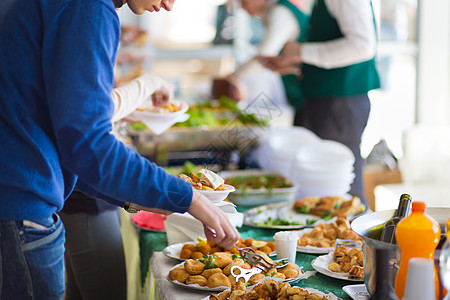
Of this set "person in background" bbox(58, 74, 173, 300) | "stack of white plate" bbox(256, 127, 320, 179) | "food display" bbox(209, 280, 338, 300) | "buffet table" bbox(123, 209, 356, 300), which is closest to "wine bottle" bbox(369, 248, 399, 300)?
"food display" bbox(209, 280, 338, 300)

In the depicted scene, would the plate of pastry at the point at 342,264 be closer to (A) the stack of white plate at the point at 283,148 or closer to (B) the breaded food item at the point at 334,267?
→ (B) the breaded food item at the point at 334,267

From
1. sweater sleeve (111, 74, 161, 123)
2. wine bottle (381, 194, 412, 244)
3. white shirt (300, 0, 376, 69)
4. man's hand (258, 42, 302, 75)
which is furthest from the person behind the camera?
man's hand (258, 42, 302, 75)

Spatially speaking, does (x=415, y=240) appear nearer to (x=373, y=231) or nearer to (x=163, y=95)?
(x=373, y=231)

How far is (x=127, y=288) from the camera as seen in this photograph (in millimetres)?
1834

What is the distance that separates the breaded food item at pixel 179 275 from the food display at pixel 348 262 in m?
0.32

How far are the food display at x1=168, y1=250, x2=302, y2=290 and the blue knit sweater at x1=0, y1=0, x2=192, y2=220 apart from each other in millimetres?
253

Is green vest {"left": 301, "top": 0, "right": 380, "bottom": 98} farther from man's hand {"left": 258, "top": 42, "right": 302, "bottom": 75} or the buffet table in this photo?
the buffet table

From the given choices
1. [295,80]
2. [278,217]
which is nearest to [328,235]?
[278,217]

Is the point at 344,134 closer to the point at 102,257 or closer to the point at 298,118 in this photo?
the point at 298,118

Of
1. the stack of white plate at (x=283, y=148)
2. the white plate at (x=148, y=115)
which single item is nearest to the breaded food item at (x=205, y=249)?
the white plate at (x=148, y=115)

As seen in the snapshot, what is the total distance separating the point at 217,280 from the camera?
112 centimetres

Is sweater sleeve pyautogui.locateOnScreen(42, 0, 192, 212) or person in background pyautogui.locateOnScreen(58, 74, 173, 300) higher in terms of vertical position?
sweater sleeve pyautogui.locateOnScreen(42, 0, 192, 212)

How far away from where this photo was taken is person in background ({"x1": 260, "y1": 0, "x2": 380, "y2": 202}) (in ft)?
7.75

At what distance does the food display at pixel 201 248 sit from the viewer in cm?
132
